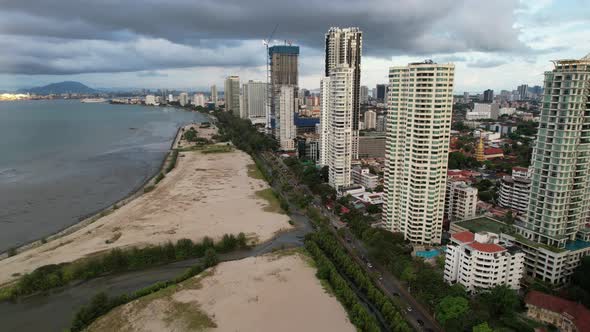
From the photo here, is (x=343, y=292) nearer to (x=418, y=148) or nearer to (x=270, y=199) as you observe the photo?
(x=418, y=148)

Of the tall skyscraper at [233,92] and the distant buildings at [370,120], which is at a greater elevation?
the tall skyscraper at [233,92]

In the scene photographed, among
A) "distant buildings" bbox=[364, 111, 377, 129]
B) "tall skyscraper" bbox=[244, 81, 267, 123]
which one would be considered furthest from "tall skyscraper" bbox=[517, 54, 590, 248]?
"tall skyscraper" bbox=[244, 81, 267, 123]

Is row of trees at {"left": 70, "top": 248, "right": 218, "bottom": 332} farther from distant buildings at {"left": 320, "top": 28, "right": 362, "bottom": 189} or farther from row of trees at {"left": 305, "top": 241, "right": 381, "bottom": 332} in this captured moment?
distant buildings at {"left": 320, "top": 28, "right": 362, "bottom": 189}

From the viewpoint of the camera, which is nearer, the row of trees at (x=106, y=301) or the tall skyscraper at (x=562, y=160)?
the row of trees at (x=106, y=301)

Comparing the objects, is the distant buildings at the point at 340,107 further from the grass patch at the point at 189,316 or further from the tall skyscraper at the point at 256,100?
the tall skyscraper at the point at 256,100

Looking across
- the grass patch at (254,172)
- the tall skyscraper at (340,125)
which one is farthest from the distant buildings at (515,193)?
the grass patch at (254,172)
